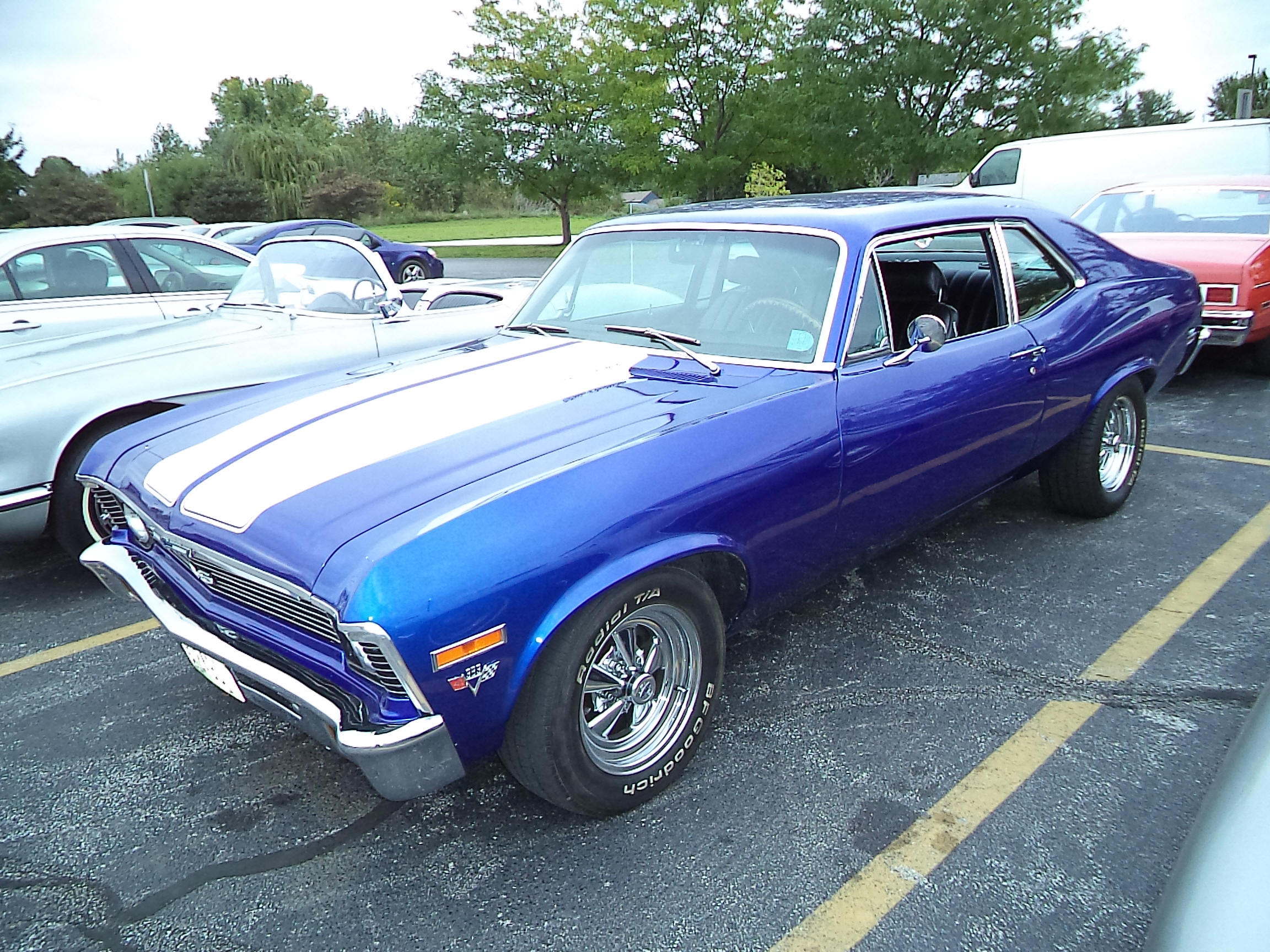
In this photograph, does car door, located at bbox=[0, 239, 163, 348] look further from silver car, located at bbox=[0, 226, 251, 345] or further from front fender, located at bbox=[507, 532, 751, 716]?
front fender, located at bbox=[507, 532, 751, 716]

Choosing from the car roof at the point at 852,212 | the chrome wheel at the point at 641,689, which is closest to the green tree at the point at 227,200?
the car roof at the point at 852,212

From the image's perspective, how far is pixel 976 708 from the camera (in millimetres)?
2996

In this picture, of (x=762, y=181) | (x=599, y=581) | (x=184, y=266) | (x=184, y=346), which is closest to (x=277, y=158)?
(x=762, y=181)

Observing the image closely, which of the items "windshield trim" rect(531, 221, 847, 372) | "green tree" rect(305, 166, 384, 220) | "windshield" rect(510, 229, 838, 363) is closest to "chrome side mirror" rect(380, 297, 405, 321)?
"windshield" rect(510, 229, 838, 363)

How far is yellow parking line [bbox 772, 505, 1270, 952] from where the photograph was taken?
213 cm

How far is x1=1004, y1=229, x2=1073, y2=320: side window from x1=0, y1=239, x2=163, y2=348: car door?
510cm

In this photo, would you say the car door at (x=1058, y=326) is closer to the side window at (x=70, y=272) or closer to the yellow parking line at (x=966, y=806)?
the yellow parking line at (x=966, y=806)

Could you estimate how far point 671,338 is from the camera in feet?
10.7

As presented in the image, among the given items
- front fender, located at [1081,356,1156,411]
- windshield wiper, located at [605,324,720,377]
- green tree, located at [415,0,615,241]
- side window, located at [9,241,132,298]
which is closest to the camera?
windshield wiper, located at [605,324,720,377]

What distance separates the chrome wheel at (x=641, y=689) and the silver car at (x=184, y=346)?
180 cm

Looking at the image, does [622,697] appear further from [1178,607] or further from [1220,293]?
[1220,293]

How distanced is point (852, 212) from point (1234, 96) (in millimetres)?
62215

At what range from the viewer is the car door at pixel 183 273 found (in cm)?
630

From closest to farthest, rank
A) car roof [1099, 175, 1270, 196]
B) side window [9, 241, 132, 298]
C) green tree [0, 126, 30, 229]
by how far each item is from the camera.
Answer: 1. side window [9, 241, 132, 298]
2. car roof [1099, 175, 1270, 196]
3. green tree [0, 126, 30, 229]
